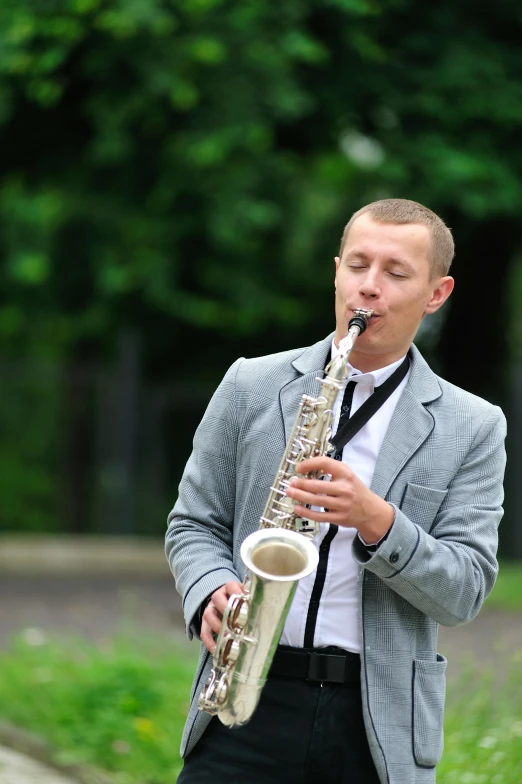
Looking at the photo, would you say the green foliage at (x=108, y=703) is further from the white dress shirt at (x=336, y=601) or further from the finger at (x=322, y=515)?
the finger at (x=322, y=515)

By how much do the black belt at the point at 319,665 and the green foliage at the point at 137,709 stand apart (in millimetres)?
1861

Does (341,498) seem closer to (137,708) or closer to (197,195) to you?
(137,708)

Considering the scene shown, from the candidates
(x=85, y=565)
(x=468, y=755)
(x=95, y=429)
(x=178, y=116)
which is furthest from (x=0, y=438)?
(x=468, y=755)

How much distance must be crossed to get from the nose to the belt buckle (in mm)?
759

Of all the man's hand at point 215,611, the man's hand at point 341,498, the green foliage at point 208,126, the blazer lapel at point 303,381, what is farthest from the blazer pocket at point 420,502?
the green foliage at point 208,126

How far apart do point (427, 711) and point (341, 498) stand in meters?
0.58

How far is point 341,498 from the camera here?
7.70 feet

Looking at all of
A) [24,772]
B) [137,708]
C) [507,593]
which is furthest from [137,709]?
[507,593]

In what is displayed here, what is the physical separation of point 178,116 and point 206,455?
24.8 feet

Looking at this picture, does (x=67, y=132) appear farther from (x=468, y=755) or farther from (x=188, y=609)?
(x=188, y=609)

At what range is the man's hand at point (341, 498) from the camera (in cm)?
235

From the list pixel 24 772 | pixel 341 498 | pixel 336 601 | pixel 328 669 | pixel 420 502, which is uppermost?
Answer: pixel 341 498

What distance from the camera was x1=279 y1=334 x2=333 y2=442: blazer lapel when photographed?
2.71m

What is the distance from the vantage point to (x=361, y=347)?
104 inches
